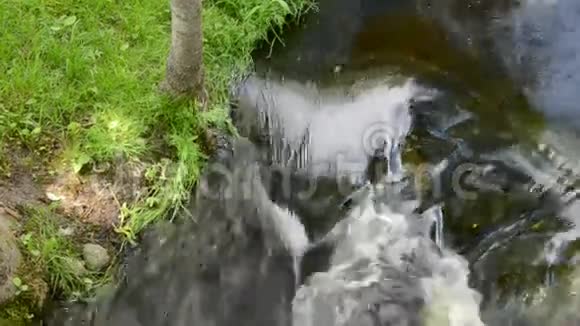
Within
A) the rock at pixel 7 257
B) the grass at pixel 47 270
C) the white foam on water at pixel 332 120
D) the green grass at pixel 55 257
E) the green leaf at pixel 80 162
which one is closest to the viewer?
the rock at pixel 7 257

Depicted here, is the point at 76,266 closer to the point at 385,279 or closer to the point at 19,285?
the point at 19,285

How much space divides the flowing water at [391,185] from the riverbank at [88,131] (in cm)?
22

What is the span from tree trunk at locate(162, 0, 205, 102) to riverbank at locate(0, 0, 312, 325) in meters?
0.13

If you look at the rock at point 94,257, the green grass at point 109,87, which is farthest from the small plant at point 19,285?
the green grass at point 109,87

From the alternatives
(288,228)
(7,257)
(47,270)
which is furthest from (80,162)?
(288,228)

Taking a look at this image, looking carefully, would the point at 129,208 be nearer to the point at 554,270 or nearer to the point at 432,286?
the point at 432,286

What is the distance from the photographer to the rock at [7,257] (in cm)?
509

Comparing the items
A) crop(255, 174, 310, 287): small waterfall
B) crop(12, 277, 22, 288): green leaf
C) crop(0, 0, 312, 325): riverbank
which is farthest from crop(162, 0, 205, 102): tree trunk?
crop(12, 277, 22, 288): green leaf

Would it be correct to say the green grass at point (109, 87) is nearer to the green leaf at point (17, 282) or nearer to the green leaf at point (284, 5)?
the green leaf at point (284, 5)

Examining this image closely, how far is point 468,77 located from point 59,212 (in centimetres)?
316

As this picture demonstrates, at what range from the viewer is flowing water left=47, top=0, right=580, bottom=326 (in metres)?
5.50

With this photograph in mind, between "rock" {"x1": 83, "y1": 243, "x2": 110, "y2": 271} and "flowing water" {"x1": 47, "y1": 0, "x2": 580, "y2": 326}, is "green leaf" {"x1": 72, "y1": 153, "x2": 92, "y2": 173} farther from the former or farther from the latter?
"flowing water" {"x1": 47, "y1": 0, "x2": 580, "y2": 326}

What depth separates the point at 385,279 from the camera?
5625 mm

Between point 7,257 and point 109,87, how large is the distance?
1512 mm
